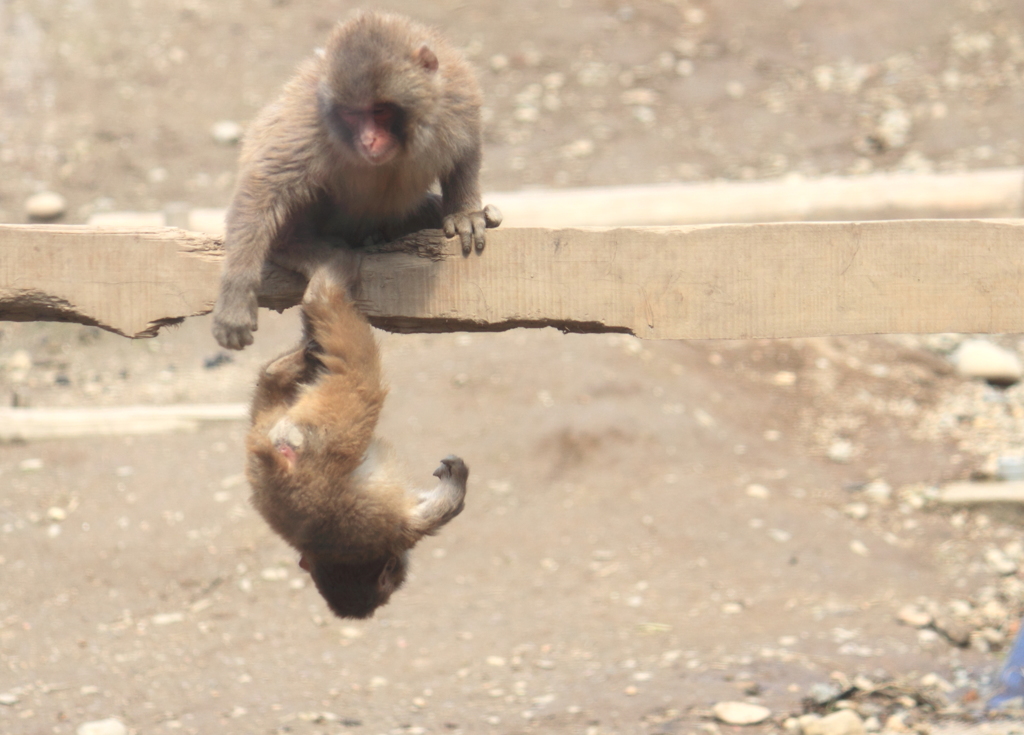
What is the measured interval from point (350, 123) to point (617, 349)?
4.84m

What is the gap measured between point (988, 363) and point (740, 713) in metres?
4.76

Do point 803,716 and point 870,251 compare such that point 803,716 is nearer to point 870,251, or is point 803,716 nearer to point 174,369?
point 870,251

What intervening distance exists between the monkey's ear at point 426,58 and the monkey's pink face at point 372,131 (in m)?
0.18

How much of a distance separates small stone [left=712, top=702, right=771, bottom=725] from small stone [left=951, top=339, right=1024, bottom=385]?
15.1 feet

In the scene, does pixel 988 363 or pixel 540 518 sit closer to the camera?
pixel 540 518

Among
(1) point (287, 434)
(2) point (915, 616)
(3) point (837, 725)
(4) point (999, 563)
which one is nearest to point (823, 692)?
(3) point (837, 725)

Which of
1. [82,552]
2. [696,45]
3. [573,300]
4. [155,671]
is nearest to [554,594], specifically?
[155,671]

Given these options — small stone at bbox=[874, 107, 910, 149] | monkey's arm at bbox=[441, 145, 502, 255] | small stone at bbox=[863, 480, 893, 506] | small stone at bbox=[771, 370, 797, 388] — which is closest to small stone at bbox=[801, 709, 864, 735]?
small stone at bbox=[863, 480, 893, 506]

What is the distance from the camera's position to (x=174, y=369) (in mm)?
8445

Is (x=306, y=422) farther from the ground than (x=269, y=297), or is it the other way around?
(x=269, y=297)

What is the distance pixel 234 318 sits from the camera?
3102 mm

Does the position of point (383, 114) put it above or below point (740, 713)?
above

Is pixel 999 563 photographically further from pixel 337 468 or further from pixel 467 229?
pixel 337 468

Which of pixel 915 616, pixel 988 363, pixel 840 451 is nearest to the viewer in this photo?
pixel 915 616
